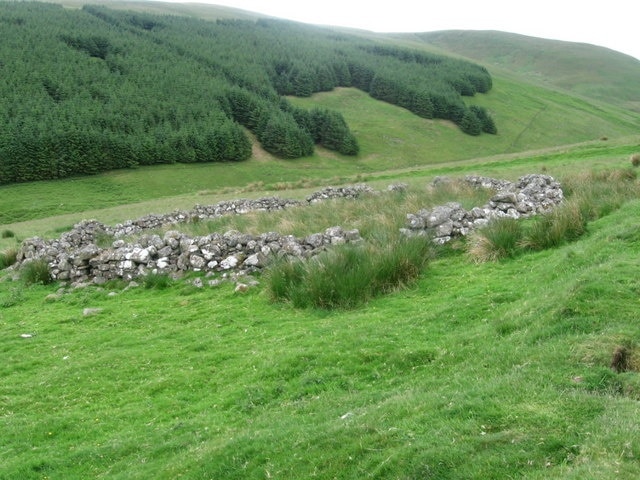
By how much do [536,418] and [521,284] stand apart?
19.2 feet

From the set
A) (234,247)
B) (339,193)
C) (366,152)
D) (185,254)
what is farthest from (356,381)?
(366,152)

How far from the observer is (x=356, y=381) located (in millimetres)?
7648

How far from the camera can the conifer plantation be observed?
72.5m

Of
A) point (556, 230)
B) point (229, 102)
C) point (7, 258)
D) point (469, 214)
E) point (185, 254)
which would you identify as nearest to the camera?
point (556, 230)

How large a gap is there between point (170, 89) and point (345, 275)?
101 metres

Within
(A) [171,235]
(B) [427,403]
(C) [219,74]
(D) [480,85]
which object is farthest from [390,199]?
(D) [480,85]

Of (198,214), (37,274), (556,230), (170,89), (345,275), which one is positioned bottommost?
(198,214)

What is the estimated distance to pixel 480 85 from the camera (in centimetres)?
13938

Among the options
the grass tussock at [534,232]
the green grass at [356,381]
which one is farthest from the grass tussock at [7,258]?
the grass tussock at [534,232]

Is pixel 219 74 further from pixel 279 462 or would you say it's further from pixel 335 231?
pixel 279 462

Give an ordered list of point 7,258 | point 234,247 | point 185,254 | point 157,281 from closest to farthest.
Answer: point 157,281
point 234,247
point 185,254
point 7,258

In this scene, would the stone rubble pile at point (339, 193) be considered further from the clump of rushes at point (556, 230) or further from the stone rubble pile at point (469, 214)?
the clump of rushes at point (556, 230)

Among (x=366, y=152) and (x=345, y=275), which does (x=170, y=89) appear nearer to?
(x=366, y=152)

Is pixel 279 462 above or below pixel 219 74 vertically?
below
